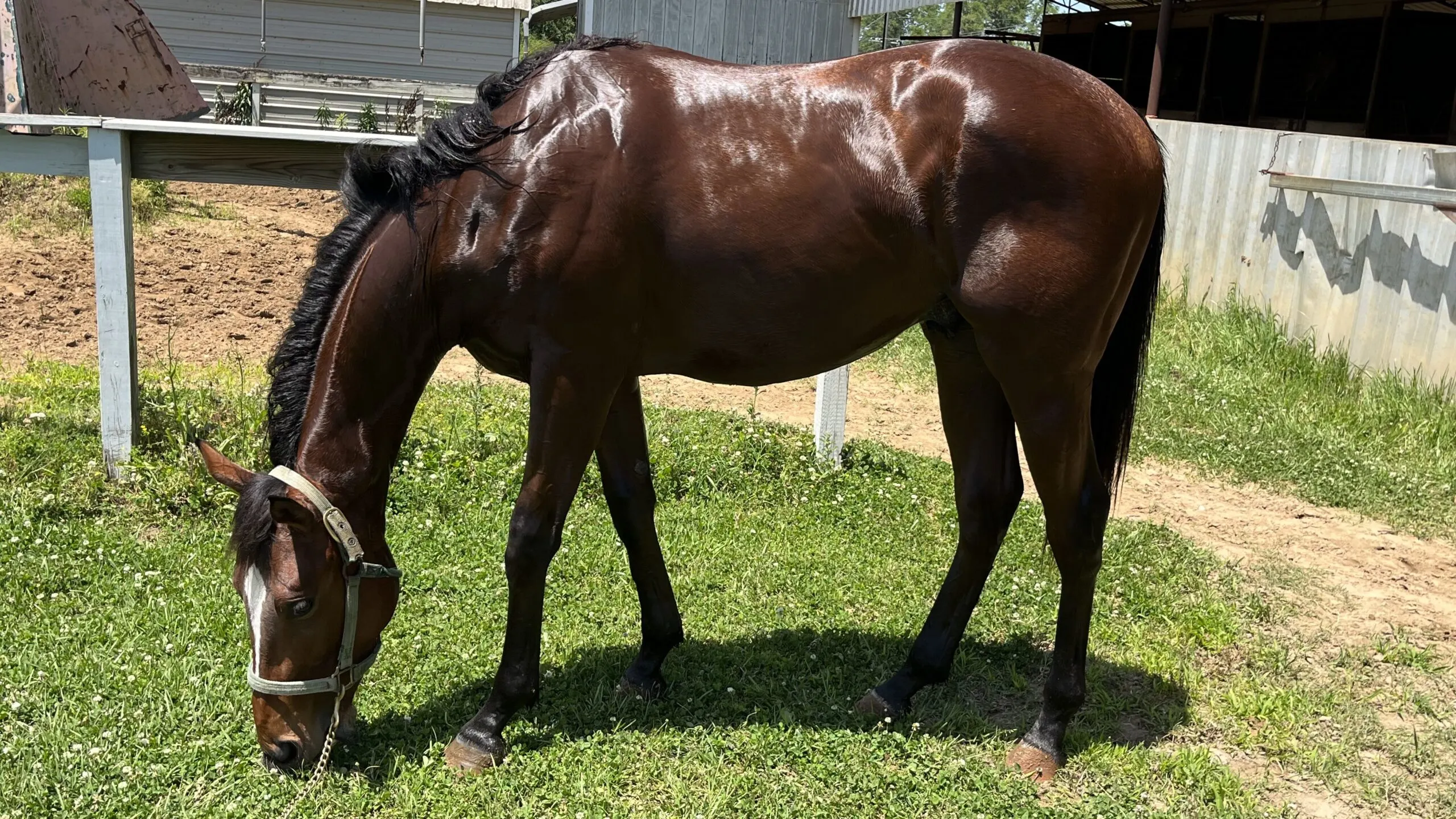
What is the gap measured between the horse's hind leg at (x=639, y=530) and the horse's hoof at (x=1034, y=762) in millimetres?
1165

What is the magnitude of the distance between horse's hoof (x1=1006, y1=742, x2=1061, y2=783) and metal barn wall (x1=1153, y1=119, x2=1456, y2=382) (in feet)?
12.1

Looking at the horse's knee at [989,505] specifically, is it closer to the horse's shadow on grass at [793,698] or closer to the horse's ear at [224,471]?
the horse's shadow on grass at [793,698]

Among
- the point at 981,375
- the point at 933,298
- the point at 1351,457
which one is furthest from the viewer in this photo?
the point at 1351,457

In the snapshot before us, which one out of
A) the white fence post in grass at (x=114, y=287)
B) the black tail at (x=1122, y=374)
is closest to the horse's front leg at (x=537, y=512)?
the black tail at (x=1122, y=374)

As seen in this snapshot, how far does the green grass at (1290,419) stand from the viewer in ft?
19.6

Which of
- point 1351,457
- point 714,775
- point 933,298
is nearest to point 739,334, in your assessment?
point 933,298

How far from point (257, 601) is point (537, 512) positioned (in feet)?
2.60

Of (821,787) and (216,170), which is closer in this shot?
(821,787)

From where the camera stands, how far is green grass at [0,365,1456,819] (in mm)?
3217

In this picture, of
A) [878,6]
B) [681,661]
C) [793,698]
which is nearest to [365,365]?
[681,661]

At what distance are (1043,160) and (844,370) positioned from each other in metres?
2.70

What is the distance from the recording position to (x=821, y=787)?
327cm

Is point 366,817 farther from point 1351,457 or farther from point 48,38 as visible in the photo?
point 1351,457

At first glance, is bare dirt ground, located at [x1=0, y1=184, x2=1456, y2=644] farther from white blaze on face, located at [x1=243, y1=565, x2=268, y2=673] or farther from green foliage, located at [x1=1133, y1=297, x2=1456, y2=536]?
white blaze on face, located at [x1=243, y1=565, x2=268, y2=673]
